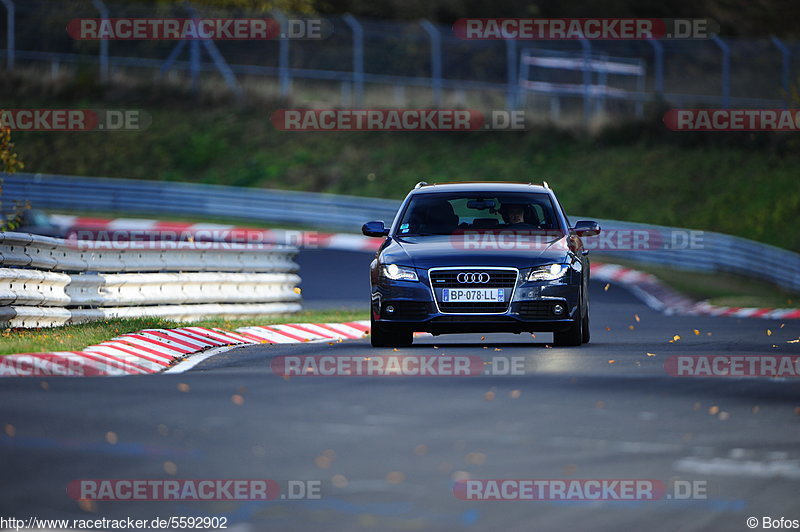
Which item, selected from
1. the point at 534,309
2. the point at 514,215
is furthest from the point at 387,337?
the point at 514,215

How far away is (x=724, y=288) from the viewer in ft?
108

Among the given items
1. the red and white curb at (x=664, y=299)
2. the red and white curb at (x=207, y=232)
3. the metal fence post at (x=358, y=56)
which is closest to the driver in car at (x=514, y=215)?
the red and white curb at (x=664, y=299)

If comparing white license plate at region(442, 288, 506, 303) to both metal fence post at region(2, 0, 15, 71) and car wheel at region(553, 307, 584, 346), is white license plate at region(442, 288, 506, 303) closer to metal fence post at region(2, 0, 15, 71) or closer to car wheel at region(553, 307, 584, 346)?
car wheel at region(553, 307, 584, 346)

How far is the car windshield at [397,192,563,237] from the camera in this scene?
1559 centimetres

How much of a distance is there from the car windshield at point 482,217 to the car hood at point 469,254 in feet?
1.39

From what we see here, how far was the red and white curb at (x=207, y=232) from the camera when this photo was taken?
35.8 meters

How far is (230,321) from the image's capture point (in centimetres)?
1894

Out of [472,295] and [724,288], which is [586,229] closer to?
[472,295]

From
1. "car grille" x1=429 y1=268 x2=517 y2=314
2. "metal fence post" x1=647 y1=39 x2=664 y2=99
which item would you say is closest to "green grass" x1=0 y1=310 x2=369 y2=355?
"car grille" x1=429 y1=268 x2=517 y2=314

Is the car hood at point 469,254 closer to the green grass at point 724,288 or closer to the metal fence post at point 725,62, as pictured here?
the green grass at point 724,288

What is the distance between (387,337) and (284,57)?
34205mm

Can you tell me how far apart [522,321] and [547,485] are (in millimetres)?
7208

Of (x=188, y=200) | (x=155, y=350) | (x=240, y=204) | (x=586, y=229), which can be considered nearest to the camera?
(x=155, y=350)

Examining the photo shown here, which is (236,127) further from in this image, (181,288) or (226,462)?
(226,462)
